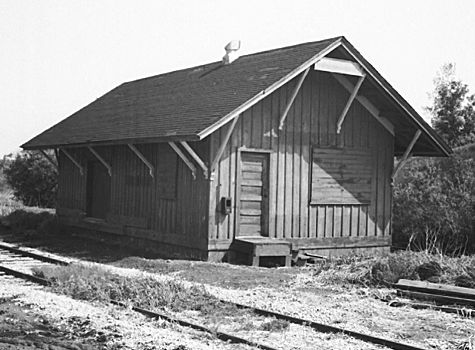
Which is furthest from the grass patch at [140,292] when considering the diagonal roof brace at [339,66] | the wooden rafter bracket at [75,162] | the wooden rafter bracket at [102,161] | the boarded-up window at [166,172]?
the wooden rafter bracket at [75,162]

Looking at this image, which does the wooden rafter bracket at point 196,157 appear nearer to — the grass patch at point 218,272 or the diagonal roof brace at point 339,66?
the grass patch at point 218,272

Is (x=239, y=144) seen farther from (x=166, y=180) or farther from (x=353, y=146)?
(x=353, y=146)

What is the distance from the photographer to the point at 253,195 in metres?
17.0

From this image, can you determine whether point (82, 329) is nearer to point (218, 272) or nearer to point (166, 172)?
point (218, 272)

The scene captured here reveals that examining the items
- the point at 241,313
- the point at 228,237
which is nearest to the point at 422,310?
the point at 241,313

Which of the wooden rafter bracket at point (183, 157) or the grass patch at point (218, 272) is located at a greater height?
the wooden rafter bracket at point (183, 157)

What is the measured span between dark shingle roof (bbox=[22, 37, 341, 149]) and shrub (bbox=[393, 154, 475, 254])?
6025 millimetres

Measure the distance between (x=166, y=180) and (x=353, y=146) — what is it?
4.69 meters

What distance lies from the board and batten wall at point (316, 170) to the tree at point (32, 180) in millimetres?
18763

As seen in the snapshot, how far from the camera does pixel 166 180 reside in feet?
58.1

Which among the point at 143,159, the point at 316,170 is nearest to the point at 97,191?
the point at 143,159

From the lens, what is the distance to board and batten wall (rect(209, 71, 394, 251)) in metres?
16.7

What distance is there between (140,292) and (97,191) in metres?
11.6

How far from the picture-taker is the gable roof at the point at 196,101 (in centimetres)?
1611
